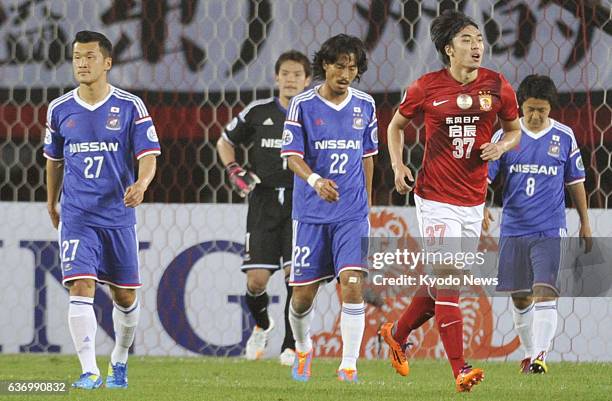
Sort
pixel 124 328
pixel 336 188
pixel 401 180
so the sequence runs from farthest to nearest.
Answer: pixel 336 188, pixel 124 328, pixel 401 180

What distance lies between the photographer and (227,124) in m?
9.43

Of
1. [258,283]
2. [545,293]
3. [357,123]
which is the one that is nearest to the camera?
[357,123]

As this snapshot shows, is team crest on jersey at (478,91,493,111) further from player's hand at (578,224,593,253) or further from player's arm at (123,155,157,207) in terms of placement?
player's hand at (578,224,593,253)

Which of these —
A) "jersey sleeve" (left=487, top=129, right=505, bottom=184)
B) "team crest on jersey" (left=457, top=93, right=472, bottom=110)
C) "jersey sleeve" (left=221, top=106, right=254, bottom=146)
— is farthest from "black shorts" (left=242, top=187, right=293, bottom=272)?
"team crest on jersey" (left=457, top=93, right=472, bottom=110)

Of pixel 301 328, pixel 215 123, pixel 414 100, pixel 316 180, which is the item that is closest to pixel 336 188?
pixel 316 180

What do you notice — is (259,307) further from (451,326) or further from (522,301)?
(451,326)

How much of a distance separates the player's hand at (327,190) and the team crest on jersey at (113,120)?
985 millimetres

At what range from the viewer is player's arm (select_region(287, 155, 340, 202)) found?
6.86 metres

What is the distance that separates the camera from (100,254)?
6812 mm

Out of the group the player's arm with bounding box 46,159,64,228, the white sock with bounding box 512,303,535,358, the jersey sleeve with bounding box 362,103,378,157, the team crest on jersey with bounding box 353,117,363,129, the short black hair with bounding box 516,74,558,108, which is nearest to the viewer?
the player's arm with bounding box 46,159,64,228

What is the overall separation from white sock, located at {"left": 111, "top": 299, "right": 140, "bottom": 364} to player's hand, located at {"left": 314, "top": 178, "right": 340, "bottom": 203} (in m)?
1.06

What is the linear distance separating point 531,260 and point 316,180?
79.9 inches

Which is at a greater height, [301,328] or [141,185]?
[141,185]

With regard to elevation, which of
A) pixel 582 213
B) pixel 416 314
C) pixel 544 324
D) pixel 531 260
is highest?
pixel 582 213
